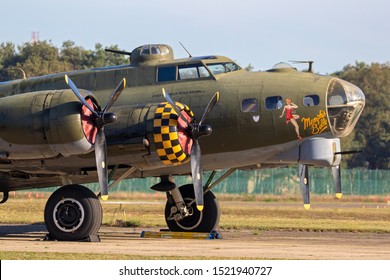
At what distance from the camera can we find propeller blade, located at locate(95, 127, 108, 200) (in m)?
25.3

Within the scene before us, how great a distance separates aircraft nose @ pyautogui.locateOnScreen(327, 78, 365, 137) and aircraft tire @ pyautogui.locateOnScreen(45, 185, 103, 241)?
743 cm

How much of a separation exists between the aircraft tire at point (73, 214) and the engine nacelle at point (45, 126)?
1.33 metres

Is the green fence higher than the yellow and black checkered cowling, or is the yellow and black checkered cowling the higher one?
the yellow and black checkered cowling

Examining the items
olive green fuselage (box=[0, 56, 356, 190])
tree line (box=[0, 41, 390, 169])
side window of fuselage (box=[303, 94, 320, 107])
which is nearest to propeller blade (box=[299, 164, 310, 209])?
olive green fuselage (box=[0, 56, 356, 190])

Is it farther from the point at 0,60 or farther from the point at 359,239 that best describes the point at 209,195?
the point at 0,60

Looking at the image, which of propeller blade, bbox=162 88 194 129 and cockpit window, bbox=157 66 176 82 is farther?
cockpit window, bbox=157 66 176 82

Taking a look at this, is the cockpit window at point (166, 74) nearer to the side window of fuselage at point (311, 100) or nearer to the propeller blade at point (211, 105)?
the propeller blade at point (211, 105)

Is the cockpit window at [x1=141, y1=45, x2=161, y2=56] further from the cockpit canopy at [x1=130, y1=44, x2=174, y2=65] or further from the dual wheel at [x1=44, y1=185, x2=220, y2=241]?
the dual wheel at [x1=44, y1=185, x2=220, y2=241]

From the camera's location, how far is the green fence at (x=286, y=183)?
7125cm

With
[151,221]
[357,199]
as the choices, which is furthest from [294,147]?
[357,199]

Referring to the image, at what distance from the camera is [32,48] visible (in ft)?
401

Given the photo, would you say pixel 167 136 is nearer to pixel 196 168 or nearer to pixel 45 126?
pixel 196 168

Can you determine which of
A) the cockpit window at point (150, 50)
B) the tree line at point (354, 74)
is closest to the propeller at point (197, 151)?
the cockpit window at point (150, 50)

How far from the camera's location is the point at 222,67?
28.3 m
